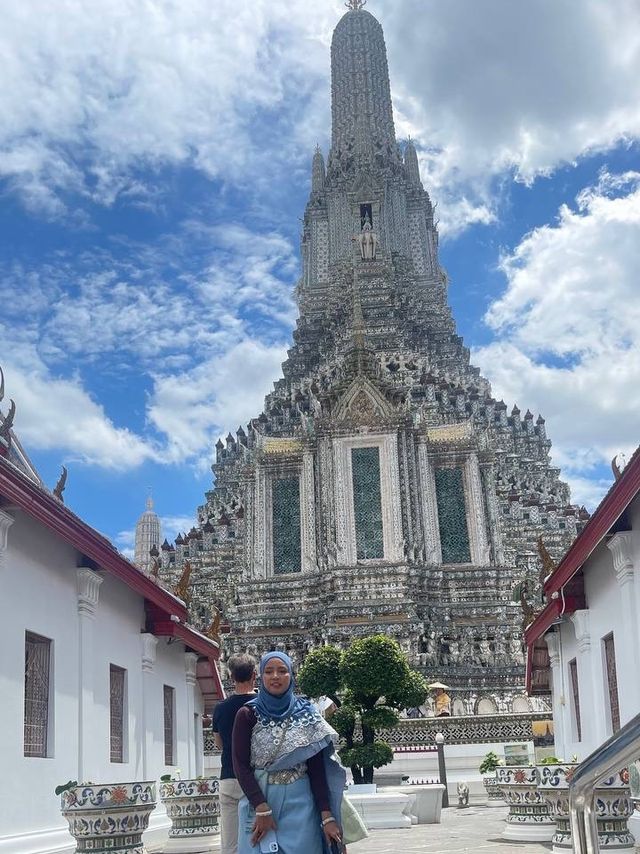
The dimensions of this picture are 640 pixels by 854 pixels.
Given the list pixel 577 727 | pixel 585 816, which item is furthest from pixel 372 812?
pixel 585 816

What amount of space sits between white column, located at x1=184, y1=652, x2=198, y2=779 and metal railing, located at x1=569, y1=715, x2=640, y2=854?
1318cm

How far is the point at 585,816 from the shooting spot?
474 cm

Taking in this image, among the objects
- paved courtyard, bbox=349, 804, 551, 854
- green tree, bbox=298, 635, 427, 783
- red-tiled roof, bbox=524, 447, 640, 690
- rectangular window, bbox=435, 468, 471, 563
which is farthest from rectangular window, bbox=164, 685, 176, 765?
rectangular window, bbox=435, 468, 471, 563

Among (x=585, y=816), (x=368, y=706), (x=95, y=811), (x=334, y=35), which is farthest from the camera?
(x=334, y=35)

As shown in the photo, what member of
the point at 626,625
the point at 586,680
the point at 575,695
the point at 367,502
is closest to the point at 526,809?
the point at 586,680

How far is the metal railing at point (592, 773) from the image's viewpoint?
4.27 m

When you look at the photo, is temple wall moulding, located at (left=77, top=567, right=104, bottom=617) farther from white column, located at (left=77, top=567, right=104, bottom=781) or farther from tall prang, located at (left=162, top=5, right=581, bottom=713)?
tall prang, located at (left=162, top=5, right=581, bottom=713)

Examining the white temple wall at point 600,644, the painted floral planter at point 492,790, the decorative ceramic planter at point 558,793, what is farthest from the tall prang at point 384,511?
the decorative ceramic planter at point 558,793

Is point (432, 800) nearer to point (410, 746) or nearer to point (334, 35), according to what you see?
point (410, 746)

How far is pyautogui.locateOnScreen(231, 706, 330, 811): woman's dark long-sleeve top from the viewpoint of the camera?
517 centimetres

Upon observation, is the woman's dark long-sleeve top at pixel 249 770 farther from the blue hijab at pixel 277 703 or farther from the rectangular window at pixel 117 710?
the rectangular window at pixel 117 710

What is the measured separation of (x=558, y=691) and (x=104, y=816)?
949 centimetres

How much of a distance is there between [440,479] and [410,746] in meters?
14.4

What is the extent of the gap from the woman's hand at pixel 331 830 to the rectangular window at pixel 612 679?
8.18 m
